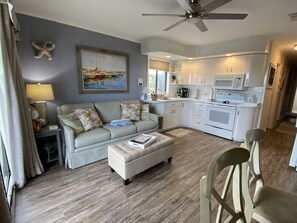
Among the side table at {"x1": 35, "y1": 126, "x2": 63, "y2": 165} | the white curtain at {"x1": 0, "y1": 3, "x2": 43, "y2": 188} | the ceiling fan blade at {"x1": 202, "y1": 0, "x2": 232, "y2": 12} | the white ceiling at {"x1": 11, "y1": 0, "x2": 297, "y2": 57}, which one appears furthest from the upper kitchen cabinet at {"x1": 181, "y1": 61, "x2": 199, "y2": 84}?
the white curtain at {"x1": 0, "y1": 3, "x2": 43, "y2": 188}

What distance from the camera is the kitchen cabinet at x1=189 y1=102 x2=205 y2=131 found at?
436cm

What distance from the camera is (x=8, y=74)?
1727 millimetres

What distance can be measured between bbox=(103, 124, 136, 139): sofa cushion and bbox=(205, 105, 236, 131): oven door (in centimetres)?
224

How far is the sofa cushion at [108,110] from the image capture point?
10.6 feet

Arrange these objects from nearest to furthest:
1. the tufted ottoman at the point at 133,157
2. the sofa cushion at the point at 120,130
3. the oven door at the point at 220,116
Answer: the tufted ottoman at the point at 133,157, the sofa cushion at the point at 120,130, the oven door at the point at 220,116

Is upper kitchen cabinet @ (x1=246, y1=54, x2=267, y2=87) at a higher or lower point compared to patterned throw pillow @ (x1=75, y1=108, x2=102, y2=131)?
higher

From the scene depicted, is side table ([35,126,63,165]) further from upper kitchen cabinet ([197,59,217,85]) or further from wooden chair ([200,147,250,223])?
upper kitchen cabinet ([197,59,217,85])

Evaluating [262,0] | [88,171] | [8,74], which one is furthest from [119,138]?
[262,0]

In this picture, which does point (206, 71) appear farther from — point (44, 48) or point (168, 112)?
point (44, 48)

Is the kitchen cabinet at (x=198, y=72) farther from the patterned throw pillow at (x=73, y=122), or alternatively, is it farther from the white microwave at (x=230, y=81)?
the patterned throw pillow at (x=73, y=122)

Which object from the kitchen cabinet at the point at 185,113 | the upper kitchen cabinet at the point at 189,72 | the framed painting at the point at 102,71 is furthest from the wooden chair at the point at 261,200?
the upper kitchen cabinet at the point at 189,72

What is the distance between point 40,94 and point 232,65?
426 cm

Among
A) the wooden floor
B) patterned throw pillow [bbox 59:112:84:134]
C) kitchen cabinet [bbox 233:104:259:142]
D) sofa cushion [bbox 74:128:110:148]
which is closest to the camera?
the wooden floor

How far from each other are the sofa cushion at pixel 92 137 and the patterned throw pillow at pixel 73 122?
0.11 meters
